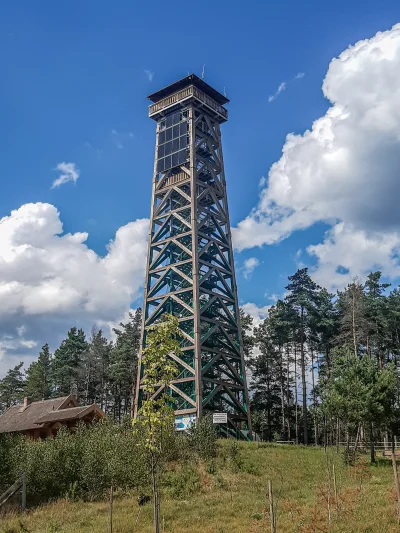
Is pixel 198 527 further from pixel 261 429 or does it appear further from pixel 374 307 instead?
pixel 261 429

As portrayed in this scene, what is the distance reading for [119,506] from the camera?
2134 centimetres

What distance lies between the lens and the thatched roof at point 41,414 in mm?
36250

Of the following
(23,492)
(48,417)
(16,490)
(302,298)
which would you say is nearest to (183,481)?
(23,492)

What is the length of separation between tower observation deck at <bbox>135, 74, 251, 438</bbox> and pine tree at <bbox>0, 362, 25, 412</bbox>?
39.6 metres

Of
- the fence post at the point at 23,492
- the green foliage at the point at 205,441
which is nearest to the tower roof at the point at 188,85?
the green foliage at the point at 205,441

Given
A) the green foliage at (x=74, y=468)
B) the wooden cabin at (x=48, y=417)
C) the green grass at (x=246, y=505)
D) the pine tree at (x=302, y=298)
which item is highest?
the pine tree at (x=302, y=298)

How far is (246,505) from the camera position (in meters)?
20.3

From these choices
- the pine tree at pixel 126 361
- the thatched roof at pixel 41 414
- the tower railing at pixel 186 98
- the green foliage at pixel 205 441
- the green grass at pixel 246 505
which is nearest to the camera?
the green grass at pixel 246 505

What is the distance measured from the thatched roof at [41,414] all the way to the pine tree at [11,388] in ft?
110

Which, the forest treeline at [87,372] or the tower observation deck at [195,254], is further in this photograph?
the forest treeline at [87,372]

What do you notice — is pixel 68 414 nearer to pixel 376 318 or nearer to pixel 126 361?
pixel 126 361

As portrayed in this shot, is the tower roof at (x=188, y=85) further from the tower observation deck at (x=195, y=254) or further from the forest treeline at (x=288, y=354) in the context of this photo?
the forest treeline at (x=288, y=354)

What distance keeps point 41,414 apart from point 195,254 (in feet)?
53.7

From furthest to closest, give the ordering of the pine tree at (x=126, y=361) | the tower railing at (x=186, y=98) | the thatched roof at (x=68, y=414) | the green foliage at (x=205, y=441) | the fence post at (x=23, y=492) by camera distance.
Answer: the pine tree at (x=126, y=361), the tower railing at (x=186, y=98), the thatched roof at (x=68, y=414), the green foliage at (x=205, y=441), the fence post at (x=23, y=492)
